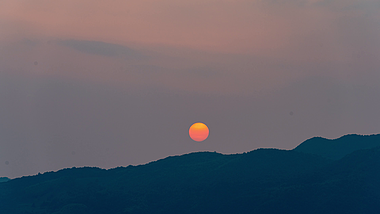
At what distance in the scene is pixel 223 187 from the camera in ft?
395

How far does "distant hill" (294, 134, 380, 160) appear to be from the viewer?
147625 millimetres

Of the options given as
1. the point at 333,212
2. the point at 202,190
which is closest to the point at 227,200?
the point at 202,190

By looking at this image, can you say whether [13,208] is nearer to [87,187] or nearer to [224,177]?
[87,187]

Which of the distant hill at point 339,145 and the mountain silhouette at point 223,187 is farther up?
the distant hill at point 339,145

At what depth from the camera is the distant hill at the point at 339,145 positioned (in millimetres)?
147625

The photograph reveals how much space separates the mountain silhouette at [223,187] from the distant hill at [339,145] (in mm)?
1847

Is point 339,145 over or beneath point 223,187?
over

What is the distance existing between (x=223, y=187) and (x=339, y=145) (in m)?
58.1

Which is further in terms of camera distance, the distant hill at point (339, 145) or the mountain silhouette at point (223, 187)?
the distant hill at point (339, 145)

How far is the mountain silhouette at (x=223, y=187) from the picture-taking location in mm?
102250

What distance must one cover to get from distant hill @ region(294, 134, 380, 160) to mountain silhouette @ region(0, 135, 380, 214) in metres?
1.85

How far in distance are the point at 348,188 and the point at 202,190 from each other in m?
40.5

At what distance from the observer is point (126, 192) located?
132625 millimetres

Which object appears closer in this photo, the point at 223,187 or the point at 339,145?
the point at 223,187
